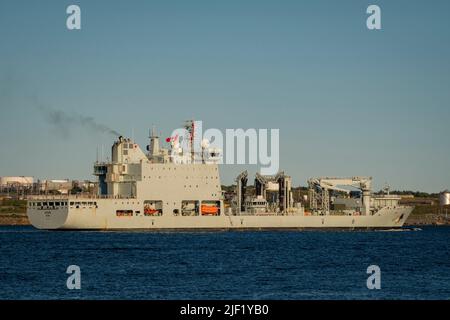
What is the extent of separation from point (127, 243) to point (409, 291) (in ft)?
89.7

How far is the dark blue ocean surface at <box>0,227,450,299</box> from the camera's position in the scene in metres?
29.8

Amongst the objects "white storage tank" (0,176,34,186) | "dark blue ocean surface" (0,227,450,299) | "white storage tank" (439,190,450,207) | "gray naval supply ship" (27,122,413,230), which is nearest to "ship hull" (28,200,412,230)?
"gray naval supply ship" (27,122,413,230)

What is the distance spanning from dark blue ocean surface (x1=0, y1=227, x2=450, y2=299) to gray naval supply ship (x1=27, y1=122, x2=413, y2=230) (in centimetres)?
484

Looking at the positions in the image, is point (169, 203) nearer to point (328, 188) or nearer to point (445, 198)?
point (328, 188)

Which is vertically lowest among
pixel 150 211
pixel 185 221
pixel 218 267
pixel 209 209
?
pixel 218 267

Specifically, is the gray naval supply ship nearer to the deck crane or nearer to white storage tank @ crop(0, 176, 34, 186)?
the deck crane

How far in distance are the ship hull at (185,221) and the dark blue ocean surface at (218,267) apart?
4425 millimetres

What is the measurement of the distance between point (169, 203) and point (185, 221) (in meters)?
1.96

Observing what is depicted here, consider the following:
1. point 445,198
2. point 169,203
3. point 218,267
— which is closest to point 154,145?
point 169,203

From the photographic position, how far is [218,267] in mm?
38688

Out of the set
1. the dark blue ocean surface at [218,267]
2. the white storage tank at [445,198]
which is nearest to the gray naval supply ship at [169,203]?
the dark blue ocean surface at [218,267]
